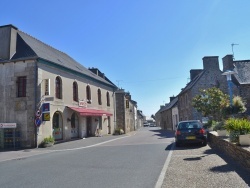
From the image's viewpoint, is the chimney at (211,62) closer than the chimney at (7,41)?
No

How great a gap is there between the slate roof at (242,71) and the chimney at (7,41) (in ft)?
70.5

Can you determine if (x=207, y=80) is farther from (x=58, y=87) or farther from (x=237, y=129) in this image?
(x=237, y=129)

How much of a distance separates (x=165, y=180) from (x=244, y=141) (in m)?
3.07

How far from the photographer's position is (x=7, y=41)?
20.3 meters

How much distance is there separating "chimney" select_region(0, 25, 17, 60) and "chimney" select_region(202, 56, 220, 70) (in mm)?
21323

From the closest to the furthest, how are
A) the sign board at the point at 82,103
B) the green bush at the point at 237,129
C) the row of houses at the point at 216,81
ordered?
1. the green bush at the point at 237,129
2. the sign board at the point at 82,103
3. the row of houses at the point at 216,81

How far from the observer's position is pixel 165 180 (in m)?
6.37

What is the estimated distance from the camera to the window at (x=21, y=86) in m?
19.4

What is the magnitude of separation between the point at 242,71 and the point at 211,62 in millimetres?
4487

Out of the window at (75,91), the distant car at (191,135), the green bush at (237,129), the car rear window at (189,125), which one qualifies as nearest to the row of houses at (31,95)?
the window at (75,91)

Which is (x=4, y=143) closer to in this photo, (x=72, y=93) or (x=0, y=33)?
(x=72, y=93)

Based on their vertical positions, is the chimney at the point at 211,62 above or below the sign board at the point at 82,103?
above

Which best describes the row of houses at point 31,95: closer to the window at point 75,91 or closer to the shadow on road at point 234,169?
the window at point 75,91

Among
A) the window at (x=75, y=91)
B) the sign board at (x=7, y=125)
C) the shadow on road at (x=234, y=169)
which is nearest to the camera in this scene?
the shadow on road at (x=234, y=169)
